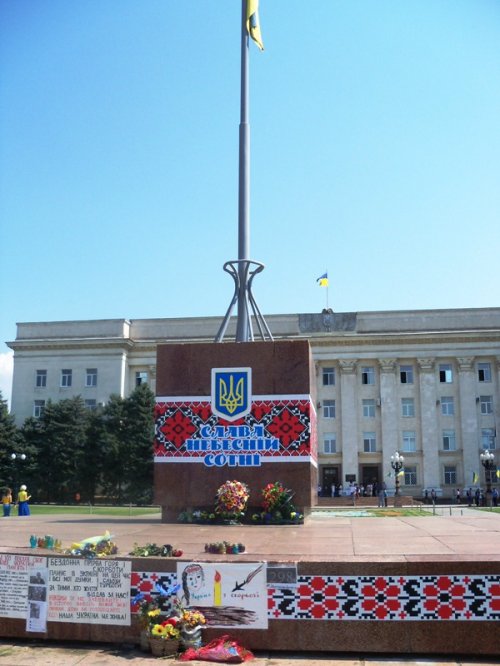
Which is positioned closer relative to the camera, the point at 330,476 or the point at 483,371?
the point at 330,476

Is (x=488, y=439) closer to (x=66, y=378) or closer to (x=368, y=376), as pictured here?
(x=368, y=376)

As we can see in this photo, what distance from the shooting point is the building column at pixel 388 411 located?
2235 inches

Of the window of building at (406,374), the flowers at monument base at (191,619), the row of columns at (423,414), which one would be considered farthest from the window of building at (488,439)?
the flowers at monument base at (191,619)

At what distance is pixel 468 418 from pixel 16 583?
2101 inches

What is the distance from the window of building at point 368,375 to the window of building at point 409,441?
501 cm

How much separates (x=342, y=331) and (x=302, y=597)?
2099 inches

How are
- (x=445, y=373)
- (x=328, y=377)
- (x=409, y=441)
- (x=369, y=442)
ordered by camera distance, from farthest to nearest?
(x=328, y=377) < (x=445, y=373) < (x=369, y=442) < (x=409, y=441)

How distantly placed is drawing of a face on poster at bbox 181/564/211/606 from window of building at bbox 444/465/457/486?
52.2 meters

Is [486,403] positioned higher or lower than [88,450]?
higher

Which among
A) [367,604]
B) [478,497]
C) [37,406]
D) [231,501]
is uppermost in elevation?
[37,406]

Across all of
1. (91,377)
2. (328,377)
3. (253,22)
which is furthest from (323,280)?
(253,22)

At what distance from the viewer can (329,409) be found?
58.8m

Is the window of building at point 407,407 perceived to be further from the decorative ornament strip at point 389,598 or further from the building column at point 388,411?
the decorative ornament strip at point 389,598

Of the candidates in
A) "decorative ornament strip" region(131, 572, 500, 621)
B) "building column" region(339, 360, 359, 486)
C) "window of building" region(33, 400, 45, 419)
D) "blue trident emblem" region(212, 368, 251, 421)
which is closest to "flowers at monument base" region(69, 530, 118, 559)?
"decorative ornament strip" region(131, 572, 500, 621)
